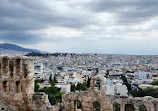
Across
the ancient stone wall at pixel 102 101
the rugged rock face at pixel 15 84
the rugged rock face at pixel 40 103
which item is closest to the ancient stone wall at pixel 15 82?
the rugged rock face at pixel 15 84

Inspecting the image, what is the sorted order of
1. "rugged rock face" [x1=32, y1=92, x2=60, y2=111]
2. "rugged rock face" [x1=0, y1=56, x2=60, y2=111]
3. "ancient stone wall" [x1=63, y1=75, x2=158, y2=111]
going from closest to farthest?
"ancient stone wall" [x1=63, y1=75, x2=158, y2=111] < "rugged rock face" [x1=32, y1=92, x2=60, y2=111] < "rugged rock face" [x1=0, y1=56, x2=60, y2=111]

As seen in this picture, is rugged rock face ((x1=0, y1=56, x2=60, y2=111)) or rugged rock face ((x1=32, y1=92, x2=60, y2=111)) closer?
rugged rock face ((x1=32, y1=92, x2=60, y2=111))

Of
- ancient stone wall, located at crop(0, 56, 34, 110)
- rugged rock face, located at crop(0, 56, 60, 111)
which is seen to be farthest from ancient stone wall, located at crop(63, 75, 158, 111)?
ancient stone wall, located at crop(0, 56, 34, 110)

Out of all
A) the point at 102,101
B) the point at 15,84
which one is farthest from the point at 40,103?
the point at 102,101

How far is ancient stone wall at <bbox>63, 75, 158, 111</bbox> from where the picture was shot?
Result: 17422 millimetres

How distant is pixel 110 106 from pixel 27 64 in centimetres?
888

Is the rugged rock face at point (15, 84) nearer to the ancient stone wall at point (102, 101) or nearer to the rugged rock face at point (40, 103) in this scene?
the rugged rock face at point (40, 103)

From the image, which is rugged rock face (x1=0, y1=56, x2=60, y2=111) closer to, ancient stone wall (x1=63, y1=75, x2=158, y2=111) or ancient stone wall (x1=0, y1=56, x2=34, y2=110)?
ancient stone wall (x1=0, y1=56, x2=34, y2=110)

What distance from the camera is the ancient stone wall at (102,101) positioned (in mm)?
17422

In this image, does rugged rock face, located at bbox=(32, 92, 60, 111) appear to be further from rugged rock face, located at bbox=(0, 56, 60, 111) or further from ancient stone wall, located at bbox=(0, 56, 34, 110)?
ancient stone wall, located at bbox=(0, 56, 34, 110)

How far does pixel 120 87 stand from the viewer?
5353cm

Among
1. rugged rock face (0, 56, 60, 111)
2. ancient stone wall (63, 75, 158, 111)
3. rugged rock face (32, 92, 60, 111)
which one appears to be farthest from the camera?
rugged rock face (0, 56, 60, 111)

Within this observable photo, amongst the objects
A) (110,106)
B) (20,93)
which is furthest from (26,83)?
(110,106)

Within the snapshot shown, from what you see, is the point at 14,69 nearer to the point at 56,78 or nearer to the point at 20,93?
the point at 20,93
